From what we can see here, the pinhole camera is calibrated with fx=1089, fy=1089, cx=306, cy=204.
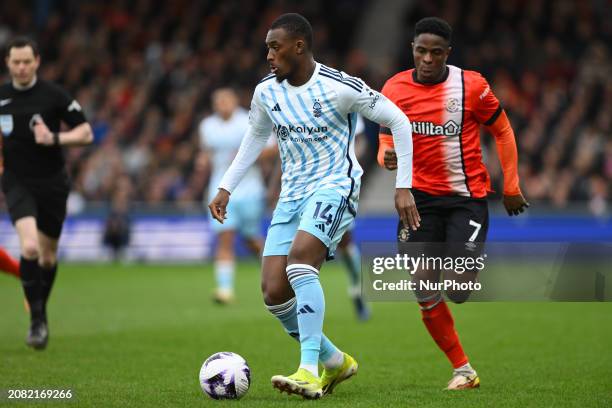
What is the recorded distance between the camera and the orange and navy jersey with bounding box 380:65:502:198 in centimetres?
737

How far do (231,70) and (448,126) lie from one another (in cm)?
1850

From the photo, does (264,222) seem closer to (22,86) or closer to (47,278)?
(47,278)

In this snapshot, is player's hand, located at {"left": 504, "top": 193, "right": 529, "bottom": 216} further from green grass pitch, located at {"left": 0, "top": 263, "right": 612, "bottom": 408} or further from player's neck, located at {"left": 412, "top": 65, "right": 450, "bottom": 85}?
green grass pitch, located at {"left": 0, "top": 263, "right": 612, "bottom": 408}

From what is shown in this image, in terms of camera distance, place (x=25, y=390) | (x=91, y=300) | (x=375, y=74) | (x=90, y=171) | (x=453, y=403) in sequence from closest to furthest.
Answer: (x=453, y=403), (x=25, y=390), (x=91, y=300), (x=90, y=171), (x=375, y=74)

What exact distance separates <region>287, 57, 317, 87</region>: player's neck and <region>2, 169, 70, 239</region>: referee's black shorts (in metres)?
3.45

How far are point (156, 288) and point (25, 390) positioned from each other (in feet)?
31.1

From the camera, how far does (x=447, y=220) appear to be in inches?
294

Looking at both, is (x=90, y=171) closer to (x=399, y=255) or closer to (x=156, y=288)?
(x=156, y=288)

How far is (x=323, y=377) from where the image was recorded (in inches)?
276

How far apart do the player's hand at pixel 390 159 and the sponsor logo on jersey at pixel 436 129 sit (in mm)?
295

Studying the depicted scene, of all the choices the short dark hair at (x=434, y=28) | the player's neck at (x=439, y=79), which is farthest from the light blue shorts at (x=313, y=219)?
the short dark hair at (x=434, y=28)

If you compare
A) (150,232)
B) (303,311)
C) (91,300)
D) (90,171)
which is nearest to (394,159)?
(303,311)

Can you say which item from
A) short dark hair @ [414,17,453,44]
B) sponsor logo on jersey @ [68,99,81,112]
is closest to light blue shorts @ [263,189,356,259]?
short dark hair @ [414,17,453,44]

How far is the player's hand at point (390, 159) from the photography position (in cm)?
725
